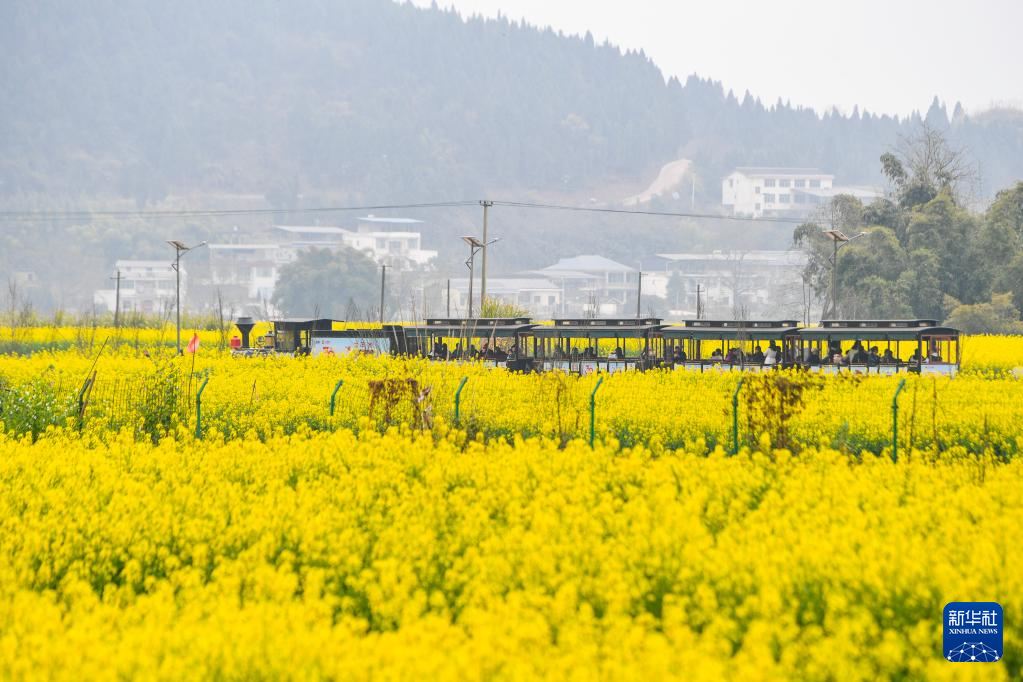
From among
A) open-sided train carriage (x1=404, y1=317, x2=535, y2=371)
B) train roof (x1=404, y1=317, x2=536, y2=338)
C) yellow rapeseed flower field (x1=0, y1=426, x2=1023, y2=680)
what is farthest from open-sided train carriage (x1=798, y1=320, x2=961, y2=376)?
yellow rapeseed flower field (x1=0, y1=426, x2=1023, y2=680)

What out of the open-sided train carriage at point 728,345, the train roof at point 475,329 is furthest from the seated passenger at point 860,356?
the train roof at point 475,329

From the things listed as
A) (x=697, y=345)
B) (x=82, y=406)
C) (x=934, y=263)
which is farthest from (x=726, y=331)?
(x=934, y=263)

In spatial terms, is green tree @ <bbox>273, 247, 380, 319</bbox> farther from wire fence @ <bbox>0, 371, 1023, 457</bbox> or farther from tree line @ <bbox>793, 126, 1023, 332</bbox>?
wire fence @ <bbox>0, 371, 1023, 457</bbox>

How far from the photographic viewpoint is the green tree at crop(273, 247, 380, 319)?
6142 inches

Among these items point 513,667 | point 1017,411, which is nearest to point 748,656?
point 513,667

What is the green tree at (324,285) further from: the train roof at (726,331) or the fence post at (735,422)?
the fence post at (735,422)

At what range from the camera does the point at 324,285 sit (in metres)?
156

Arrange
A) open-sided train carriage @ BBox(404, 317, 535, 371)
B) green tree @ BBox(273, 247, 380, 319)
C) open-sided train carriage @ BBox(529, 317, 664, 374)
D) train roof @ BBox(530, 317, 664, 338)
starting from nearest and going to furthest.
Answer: open-sided train carriage @ BBox(529, 317, 664, 374), train roof @ BBox(530, 317, 664, 338), open-sided train carriage @ BBox(404, 317, 535, 371), green tree @ BBox(273, 247, 380, 319)

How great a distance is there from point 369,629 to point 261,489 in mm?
4893

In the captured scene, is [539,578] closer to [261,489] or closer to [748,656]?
[748,656]

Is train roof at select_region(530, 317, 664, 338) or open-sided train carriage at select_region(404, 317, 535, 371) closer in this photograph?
train roof at select_region(530, 317, 664, 338)

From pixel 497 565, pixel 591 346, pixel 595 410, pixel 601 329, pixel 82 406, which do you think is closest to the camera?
pixel 497 565

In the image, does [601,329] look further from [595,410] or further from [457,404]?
[457,404]

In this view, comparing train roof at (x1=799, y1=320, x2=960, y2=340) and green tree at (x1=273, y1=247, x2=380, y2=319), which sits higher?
green tree at (x1=273, y1=247, x2=380, y2=319)
